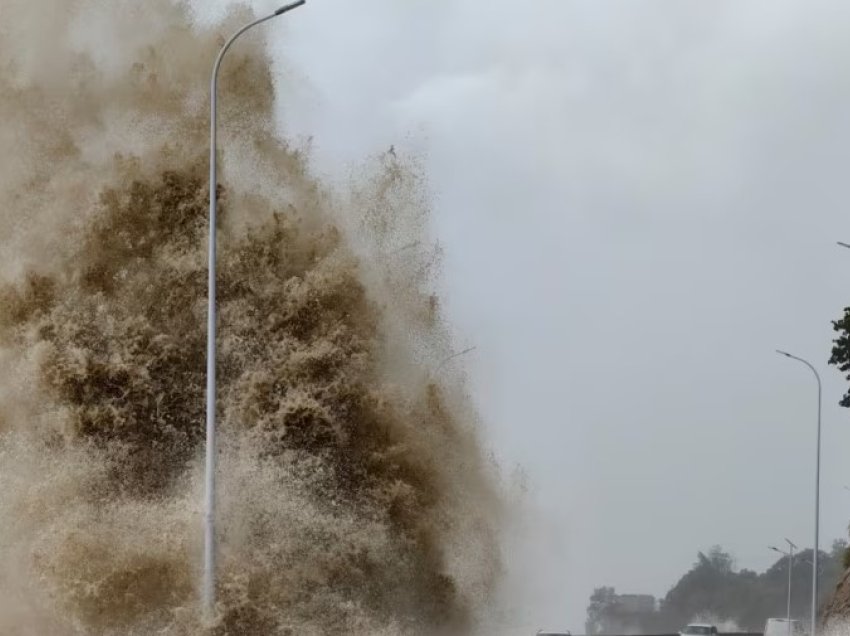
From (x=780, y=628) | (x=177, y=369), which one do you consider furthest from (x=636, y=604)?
(x=177, y=369)

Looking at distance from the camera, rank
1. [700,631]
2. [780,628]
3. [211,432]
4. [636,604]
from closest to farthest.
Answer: [211,432], [700,631], [780,628], [636,604]

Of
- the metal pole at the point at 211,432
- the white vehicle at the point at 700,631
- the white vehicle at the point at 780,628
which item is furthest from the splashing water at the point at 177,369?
the white vehicle at the point at 780,628

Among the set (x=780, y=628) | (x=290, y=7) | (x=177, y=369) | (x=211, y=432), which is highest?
(x=290, y=7)

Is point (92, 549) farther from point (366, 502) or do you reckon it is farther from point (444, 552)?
point (444, 552)

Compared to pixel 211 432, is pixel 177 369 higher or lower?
higher

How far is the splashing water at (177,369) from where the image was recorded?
20719 mm

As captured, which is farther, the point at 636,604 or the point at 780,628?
the point at 636,604

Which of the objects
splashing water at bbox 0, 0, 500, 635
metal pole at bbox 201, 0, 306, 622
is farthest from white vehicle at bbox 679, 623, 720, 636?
metal pole at bbox 201, 0, 306, 622

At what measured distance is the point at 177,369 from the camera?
22.2m

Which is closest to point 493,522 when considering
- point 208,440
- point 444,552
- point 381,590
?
point 444,552

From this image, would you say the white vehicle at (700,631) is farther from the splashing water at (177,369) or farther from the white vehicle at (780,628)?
the splashing water at (177,369)

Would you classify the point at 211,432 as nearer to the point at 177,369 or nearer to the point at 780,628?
the point at 177,369

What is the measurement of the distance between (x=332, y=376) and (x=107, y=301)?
141 inches

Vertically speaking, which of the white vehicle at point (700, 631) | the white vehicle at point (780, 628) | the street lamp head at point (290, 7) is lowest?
the white vehicle at point (700, 631)
